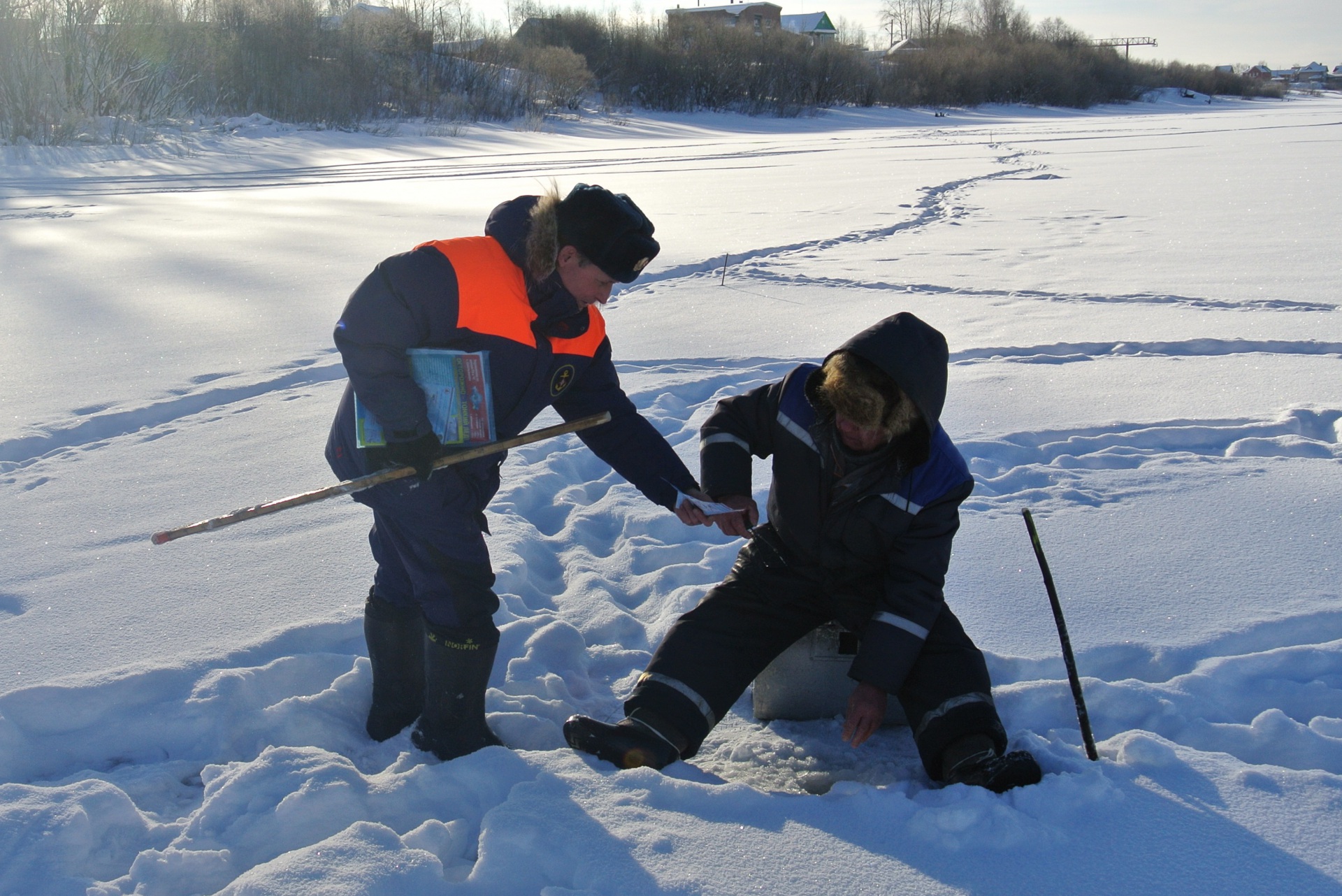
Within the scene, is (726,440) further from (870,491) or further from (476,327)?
(476,327)

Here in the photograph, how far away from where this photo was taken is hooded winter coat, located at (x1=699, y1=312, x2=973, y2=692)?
6.10 ft

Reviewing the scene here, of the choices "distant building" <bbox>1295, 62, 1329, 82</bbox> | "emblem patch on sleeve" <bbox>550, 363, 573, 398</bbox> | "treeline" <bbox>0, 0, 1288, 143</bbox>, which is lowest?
"emblem patch on sleeve" <bbox>550, 363, 573, 398</bbox>

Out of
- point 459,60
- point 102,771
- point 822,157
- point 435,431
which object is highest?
point 459,60

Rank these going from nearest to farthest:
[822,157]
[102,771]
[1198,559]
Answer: [102,771], [1198,559], [822,157]

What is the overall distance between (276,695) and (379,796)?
0.49 meters

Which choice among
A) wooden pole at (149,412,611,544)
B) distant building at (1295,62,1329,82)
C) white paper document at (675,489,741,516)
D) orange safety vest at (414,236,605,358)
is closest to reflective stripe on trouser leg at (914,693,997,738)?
white paper document at (675,489,741,516)

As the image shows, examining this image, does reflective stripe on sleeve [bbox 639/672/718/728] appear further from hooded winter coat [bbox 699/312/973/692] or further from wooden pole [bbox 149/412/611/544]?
wooden pole [bbox 149/412/611/544]

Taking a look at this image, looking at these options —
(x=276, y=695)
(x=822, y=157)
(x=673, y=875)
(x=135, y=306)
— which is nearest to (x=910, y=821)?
(x=673, y=875)

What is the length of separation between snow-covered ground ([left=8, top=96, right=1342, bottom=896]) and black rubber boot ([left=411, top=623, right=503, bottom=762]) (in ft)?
0.25

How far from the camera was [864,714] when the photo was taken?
1.84m

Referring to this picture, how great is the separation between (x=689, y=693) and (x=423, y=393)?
2.59 ft

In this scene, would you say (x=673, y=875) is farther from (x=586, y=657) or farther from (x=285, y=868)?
(x=586, y=657)

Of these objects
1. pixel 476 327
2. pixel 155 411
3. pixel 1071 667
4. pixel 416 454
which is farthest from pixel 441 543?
pixel 155 411

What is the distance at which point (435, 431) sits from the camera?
191cm
